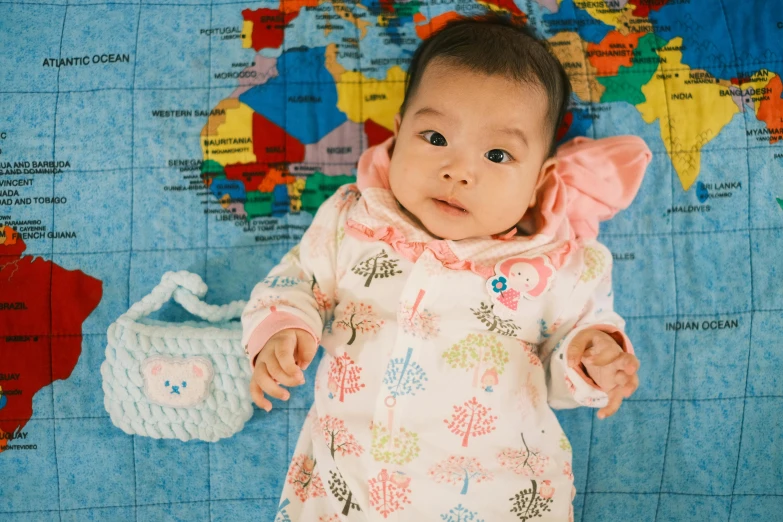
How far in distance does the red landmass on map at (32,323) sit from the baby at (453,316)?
402 mm

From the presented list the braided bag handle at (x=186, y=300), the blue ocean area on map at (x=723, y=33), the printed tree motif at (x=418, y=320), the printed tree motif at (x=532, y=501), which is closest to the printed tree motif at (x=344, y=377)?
the printed tree motif at (x=418, y=320)

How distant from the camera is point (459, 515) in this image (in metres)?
1.04

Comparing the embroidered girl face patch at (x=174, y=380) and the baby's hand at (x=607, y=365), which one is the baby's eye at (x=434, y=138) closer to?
the baby's hand at (x=607, y=365)

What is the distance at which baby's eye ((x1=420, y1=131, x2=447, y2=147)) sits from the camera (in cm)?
107

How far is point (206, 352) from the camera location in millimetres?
1163

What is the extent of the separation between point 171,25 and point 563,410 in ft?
3.70

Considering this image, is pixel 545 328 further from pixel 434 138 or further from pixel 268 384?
pixel 268 384

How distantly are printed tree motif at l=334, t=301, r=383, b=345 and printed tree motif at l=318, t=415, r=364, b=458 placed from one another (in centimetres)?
14

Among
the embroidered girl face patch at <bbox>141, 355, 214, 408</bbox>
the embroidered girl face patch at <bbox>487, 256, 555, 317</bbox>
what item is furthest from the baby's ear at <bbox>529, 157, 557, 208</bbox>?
the embroidered girl face patch at <bbox>141, 355, 214, 408</bbox>

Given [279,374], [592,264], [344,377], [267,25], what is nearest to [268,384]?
[279,374]

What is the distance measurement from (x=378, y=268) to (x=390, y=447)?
0.31 metres

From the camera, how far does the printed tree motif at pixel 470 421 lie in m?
1.07

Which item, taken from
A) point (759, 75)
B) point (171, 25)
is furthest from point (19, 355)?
point (759, 75)

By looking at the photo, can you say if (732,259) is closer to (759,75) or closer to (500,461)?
(759,75)
